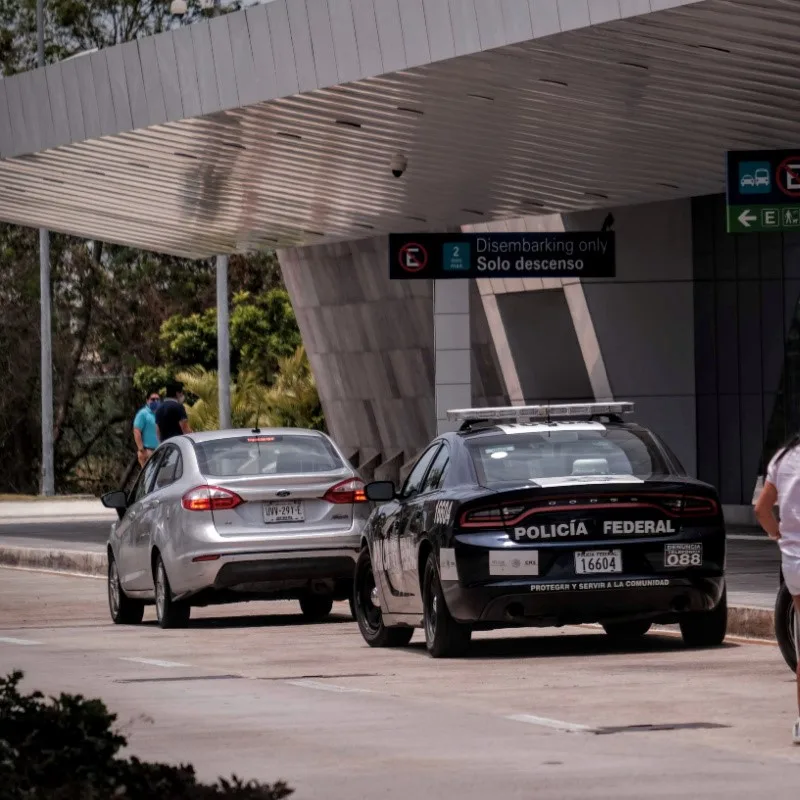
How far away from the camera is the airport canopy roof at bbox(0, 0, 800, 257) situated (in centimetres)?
1938

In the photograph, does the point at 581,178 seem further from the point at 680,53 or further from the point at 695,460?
the point at 680,53

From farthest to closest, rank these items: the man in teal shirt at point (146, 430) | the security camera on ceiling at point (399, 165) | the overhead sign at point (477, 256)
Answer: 1. the man in teal shirt at point (146, 430)
2. the overhead sign at point (477, 256)
3. the security camera on ceiling at point (399, 165)

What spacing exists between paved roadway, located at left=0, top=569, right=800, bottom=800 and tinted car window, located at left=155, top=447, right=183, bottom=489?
141cm

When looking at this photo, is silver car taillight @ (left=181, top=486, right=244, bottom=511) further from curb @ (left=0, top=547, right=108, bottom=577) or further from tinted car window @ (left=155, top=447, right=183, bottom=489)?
curb @ (left=0, top=547, right=108, bottom=577)

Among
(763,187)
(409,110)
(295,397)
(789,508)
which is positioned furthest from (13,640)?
(295,397)

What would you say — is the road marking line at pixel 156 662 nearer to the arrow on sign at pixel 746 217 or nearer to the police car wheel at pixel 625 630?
the police car wheel at pixel 625 630

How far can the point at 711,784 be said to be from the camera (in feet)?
27.5

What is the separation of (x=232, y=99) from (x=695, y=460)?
9.47 meters

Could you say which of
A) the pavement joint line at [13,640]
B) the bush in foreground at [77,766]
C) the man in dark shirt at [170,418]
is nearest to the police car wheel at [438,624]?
the pavement joint line at [13,640]

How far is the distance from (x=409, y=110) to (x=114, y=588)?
6454mm

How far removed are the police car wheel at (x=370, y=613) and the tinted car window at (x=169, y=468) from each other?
2553mm

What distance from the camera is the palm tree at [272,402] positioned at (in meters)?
49.1

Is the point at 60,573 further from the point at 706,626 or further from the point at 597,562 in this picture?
the point at 597,562

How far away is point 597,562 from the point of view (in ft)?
45.5
